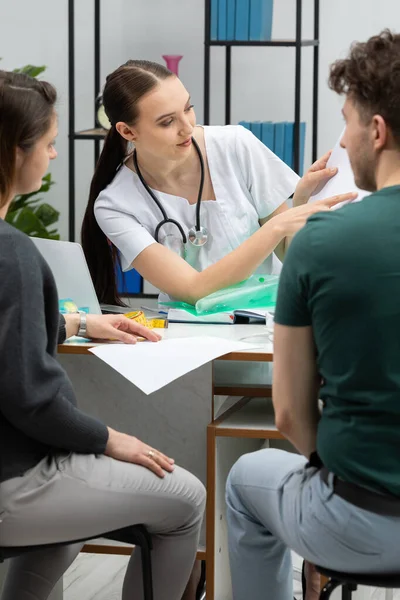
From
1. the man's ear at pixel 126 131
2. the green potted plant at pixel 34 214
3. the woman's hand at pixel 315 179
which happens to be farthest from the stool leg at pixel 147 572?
the green potted plant at pixel 34 214

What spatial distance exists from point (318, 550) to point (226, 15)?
3.15 meters

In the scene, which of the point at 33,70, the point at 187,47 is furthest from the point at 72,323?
the point at 187,47

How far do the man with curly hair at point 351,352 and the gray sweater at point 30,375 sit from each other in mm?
340

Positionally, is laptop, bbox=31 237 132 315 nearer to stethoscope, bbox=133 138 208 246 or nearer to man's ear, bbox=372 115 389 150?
stethoscope, bbox=133 138 208 246

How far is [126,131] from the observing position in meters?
2.38

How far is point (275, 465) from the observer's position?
1.34m

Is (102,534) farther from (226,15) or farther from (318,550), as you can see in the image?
(226,15)

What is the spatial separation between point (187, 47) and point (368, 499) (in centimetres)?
357

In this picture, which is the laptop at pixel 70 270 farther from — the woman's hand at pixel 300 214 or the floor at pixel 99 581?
the floor at pixel 99 581

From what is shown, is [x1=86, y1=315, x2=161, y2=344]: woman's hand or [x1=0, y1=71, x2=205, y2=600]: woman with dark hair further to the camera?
[x1=86, y1=315, x2=161, y2=344]: woman's hand

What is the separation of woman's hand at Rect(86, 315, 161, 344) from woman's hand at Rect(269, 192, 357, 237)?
437 mm

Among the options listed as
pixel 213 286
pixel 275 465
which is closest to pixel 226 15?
pixel 213 286

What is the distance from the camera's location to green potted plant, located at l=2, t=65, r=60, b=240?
4.21 m

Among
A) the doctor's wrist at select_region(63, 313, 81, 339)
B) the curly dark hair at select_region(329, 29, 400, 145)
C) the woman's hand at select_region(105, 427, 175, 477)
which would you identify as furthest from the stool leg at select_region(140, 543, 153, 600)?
the curly dark hair at select_region(329, 29, 400, 145)
